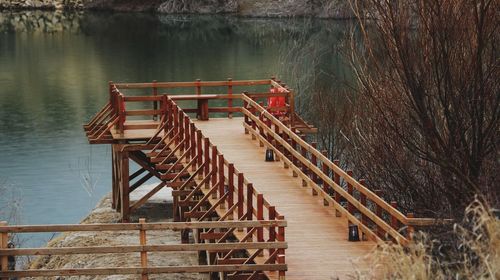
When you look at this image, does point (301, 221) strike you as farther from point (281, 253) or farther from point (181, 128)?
point (181, 128)

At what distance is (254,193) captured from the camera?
22750 millimetres

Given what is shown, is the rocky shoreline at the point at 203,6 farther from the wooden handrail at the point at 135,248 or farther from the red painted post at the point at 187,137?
the wooden handrail at the point at 135,248

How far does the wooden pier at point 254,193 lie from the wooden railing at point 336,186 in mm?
27

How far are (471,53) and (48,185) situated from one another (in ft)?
87.0

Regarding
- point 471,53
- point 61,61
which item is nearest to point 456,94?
point 471,53

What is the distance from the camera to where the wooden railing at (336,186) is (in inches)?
811

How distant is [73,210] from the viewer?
4353 centimetres

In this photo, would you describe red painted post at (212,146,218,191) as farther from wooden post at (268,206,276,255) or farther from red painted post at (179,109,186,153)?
wooden post at (268,206,276,255)

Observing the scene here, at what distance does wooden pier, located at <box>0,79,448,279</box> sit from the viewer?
2097 centimetres

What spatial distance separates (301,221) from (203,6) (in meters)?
111

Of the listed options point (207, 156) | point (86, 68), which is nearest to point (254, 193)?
point (207, 156)

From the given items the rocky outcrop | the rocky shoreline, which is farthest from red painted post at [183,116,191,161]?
the rocky outcrop

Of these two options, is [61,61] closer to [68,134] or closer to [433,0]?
[68,134]

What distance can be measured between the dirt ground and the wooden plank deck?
8.79ft
